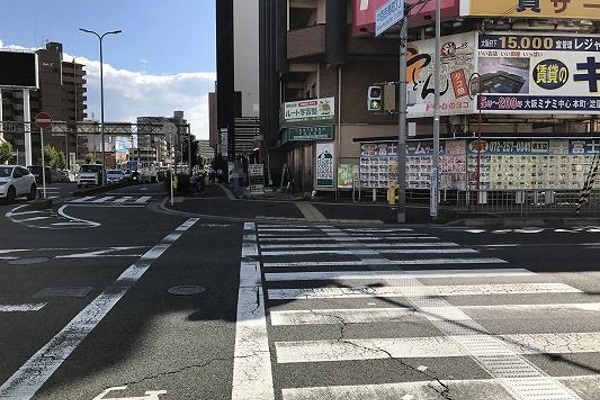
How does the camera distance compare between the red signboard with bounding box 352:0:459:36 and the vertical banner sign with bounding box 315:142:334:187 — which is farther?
the vertical banner sign with bounding box 315:142:334:187

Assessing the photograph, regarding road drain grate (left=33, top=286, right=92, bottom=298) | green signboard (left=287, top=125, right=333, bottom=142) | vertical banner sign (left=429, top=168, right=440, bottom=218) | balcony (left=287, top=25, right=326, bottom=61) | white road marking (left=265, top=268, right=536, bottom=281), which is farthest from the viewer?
green signboard (left=287, top=125, right=333, bottom=142)

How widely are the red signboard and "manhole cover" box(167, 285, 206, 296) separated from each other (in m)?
17.5

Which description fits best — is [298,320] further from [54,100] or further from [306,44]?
[54,100]

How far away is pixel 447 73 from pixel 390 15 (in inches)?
272

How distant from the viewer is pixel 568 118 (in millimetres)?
25562

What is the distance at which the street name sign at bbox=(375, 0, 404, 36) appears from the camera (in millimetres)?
16969

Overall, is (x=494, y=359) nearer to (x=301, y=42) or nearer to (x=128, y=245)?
(x=128, y=245)

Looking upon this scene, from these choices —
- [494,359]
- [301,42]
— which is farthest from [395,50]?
[494,359]

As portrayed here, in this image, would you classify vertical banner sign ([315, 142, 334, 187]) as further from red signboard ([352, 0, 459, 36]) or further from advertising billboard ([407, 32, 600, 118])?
advertising billboard ([407, 32, 600, 118])

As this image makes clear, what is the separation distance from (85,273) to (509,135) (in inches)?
718

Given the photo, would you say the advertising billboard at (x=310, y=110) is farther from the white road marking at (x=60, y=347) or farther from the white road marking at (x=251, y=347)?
the white road marking at (x=60, y=347)

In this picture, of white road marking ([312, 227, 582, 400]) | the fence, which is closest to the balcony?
the fence

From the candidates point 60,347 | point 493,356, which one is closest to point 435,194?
point 493,356

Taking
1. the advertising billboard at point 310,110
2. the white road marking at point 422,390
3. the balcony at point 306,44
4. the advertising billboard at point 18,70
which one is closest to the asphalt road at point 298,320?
the white road marking at point 422,390
